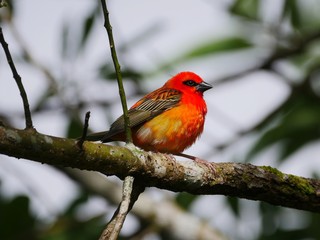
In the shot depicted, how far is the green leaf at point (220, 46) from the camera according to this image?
7.67 m

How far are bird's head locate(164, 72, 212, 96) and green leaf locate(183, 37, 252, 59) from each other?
0.73 ft

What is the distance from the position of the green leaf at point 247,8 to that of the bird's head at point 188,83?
2.77 ft

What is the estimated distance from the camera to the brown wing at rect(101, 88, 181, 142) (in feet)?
21.1

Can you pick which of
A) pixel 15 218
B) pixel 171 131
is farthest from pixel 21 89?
pixel 171 131

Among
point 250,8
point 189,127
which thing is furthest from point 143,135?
point 250,8

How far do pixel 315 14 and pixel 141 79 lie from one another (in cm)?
205

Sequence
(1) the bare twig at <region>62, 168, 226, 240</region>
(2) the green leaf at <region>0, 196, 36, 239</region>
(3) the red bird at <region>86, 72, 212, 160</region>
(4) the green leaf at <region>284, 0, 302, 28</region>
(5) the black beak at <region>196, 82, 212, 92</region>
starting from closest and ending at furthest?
(2) the green leaf at <region>0, 196, 36, 239</region> < (3) the red bird at <region>86, 72, 212, 160</region> < (1) the bare twig at <region>62, 168, 226, 240</region> < (4) the green leaf at <region>284, 0, 302, 28</region> < (5) the black beak at <region>196, 82, 212, 92</region>

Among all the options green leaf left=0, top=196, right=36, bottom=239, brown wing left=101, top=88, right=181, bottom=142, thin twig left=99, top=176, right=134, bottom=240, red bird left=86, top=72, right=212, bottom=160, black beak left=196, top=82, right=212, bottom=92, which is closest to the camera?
thin twig left=99, top=176, right=134, bottom=240

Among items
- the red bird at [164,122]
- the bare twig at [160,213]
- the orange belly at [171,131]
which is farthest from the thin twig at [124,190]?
the bare twig at [160,213]

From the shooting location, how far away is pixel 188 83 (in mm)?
7629

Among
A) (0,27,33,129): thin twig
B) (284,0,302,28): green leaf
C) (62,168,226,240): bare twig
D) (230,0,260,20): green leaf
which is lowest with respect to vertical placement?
(0,27,33,129): thin twig

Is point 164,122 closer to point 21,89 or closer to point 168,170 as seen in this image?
point 168,170

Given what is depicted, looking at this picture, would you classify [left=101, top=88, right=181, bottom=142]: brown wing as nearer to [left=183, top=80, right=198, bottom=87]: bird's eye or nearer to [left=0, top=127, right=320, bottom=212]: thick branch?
[left=183, top=80, right=198, bottom=87]: bird's eye

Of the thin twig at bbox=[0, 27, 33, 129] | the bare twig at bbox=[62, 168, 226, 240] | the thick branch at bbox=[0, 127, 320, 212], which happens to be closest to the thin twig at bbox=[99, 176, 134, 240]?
the thick branch at bbox=[0, 127, 320, 212]
